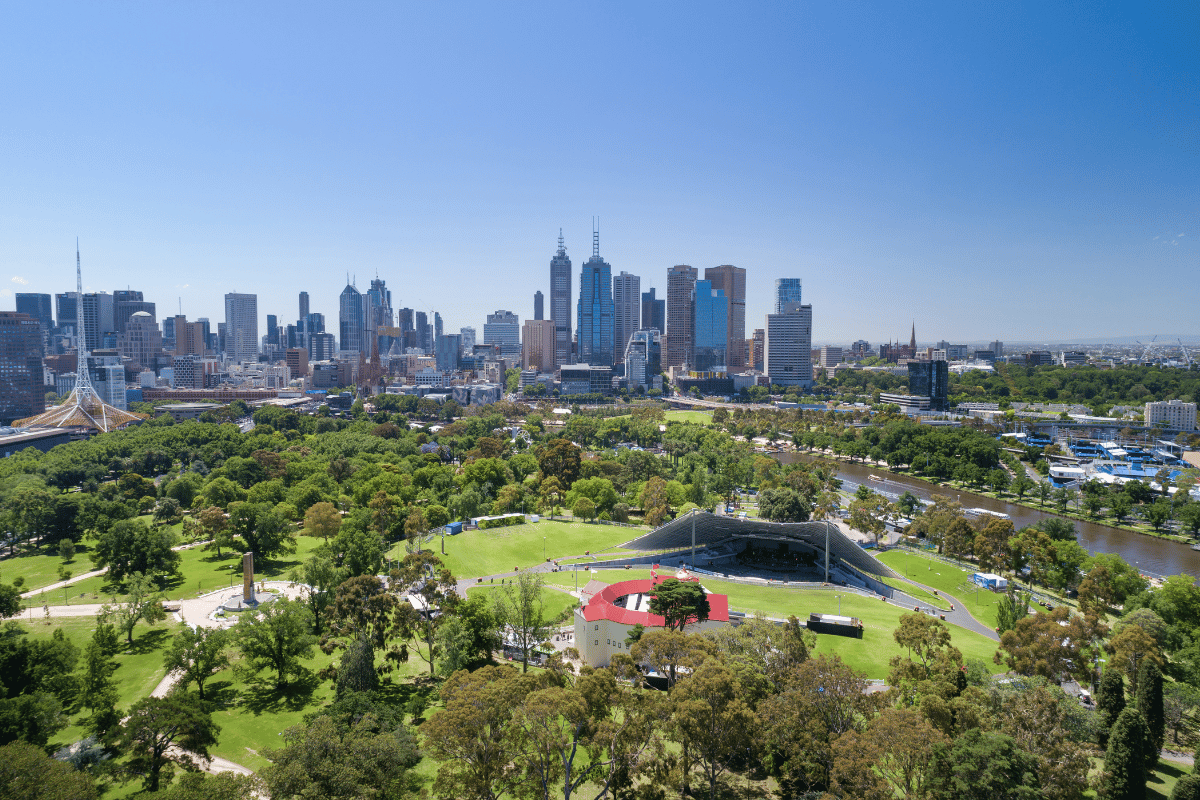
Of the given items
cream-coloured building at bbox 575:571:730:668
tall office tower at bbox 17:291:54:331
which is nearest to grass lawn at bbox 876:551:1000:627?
cream-coloured building at bbox 575:571:730:668

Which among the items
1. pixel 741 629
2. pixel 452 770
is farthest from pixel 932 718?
pixel 452 770

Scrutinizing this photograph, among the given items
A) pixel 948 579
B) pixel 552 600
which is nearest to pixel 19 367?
pixel 552 600

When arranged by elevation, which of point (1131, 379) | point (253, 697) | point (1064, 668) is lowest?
point (253, 697)

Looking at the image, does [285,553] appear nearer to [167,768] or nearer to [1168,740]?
[167,768]

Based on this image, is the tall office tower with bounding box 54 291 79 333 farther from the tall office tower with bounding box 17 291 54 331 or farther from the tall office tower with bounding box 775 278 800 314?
the tall office tower with bounding box 775 278 800 314

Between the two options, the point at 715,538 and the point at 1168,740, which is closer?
the point at 1168,740

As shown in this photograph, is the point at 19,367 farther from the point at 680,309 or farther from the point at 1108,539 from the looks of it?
the point at 680,309
